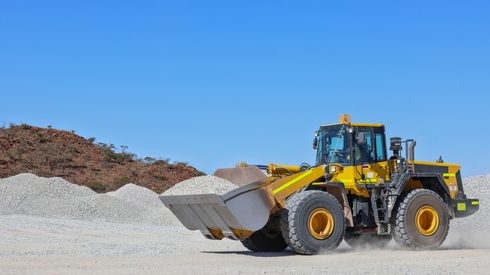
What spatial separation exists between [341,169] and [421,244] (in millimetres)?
2193

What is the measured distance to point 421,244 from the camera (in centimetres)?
1484

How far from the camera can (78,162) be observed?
55844 mm

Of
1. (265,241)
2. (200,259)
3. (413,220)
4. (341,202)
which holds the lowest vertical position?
(200,259)

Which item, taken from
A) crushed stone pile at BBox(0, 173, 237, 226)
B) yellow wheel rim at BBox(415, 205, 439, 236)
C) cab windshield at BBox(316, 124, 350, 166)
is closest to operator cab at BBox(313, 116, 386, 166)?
cab windshield at BBox(316, 124, 350, 166)

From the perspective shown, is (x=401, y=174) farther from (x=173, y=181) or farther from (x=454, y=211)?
(x=173, y=181)

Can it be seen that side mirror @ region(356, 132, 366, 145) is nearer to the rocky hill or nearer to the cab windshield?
the cab windshield

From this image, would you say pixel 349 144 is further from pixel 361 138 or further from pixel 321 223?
pixel 321 223

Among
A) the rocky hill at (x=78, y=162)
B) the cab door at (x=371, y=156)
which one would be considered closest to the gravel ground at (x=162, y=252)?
the cab door at (x=371, y=156)

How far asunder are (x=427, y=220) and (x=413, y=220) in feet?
1.72

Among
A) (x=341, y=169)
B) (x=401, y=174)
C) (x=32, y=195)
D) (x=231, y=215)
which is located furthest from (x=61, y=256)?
(x=32, y=195)

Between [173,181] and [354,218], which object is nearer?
[354,218]

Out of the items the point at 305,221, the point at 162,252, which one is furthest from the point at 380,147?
the point at 162,252

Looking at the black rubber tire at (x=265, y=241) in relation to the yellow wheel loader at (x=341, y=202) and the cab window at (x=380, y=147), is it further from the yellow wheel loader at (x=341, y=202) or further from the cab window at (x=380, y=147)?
the cab window at (x=380, y=147)

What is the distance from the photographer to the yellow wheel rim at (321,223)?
1356 centimetres
